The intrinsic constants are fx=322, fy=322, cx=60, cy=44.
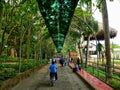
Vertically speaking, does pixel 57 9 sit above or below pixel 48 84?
above

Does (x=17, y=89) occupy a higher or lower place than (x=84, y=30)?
lower

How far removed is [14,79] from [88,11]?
61.5ft

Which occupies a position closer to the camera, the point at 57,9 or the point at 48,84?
the point at 57,9

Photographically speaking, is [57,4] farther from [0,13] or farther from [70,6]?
[0,13]

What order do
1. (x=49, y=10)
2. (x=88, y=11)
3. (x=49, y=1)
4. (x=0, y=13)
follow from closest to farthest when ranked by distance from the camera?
(x=49, y=1), (x=49, y=10), (x=0, y=13), (x=88, y=11)

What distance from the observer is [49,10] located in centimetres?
941

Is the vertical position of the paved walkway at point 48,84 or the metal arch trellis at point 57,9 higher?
the metal arch trellis at point 57,9

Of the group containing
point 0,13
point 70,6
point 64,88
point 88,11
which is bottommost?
point 64,88

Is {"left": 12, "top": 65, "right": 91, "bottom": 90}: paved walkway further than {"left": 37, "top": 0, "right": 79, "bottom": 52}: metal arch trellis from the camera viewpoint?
Yes

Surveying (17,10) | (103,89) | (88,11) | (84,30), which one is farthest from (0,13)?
(84,30)

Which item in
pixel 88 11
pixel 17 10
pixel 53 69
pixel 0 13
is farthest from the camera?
pixel 88 11

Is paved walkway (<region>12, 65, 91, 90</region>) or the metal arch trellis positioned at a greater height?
the metal arch trellis

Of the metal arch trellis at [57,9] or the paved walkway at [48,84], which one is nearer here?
the metal arch trellis at [57,9]

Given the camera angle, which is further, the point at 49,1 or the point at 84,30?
the point at 84,30
